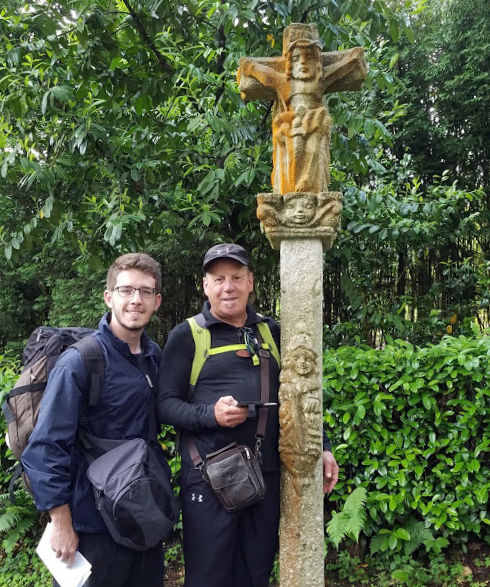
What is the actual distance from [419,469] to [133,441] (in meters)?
2.14

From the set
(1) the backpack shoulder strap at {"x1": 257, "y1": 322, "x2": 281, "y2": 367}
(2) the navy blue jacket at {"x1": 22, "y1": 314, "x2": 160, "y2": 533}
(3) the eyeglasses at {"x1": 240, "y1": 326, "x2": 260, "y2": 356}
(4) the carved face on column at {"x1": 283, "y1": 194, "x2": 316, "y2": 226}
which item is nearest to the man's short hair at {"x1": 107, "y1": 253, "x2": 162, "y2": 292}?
(2) the navy blue jacket at {"x1": 22, "y1": 314, "x2": 160, "y2": 533}

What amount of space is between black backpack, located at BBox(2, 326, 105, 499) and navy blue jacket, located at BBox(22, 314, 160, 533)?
0.03 meters

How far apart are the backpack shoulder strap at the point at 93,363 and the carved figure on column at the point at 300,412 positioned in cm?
79

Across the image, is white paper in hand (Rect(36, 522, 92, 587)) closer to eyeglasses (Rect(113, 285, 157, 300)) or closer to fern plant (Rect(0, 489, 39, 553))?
eyeglasses (Rect(113, 285, 157, 300))

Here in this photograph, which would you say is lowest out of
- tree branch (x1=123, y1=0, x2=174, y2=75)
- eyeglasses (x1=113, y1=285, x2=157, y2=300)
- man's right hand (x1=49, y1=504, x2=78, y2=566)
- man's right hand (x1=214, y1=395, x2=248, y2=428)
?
man's right hand (x1=49, y1=504, x2=78, y2=566)

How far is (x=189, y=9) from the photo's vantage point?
2730 mm

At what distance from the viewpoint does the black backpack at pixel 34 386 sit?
1.83m

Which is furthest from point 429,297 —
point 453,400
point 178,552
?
point 178,552

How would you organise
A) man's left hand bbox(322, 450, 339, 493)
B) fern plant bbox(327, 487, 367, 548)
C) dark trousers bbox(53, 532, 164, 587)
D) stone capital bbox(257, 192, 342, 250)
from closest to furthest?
1. dark trousers bbox(53, 532, 164, 587)
2. stone capital bbox(257, 192, 342, 250)
3. man's left hand bbox(322, 450, 339, 493)
4. fern plant bbox(327, 487, 367, 548)

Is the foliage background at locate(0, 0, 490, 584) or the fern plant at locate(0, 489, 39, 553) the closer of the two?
the foliage background at locate(0, 0, 490, 584)

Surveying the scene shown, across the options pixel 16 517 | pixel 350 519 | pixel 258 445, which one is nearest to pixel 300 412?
pixel 258 445

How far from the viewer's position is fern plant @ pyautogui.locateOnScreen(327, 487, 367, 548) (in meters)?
2.96

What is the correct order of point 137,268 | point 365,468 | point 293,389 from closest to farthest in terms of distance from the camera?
point 137,268, point 293,389, point 365,468

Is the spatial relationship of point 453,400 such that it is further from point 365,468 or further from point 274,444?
point 274,444
